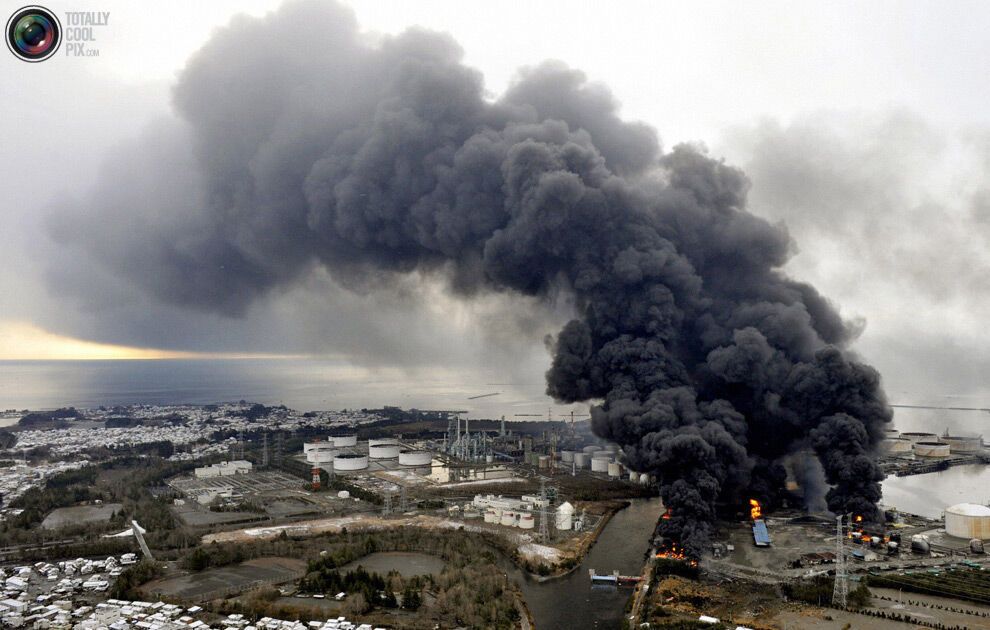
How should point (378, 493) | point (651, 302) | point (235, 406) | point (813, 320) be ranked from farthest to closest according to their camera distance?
1. point (235, 406)
2. point (378, 493)
3. point (813, 320)
4. point (651, 302)

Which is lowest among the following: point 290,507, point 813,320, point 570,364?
point 290,507

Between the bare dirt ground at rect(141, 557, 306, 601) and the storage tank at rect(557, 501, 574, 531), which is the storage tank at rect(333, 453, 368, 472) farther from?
the bare dirt ground at rect(141, 557, 306, 601)

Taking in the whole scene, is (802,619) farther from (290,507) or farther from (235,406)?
(235,406)

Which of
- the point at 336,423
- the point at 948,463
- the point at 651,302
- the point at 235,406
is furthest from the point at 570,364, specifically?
the point at 235,406

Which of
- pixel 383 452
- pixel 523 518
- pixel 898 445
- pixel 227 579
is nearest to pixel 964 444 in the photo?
pixel 898 445

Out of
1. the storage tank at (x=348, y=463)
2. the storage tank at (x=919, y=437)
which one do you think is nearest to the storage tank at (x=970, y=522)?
the storage tank at (x=919, y=437)

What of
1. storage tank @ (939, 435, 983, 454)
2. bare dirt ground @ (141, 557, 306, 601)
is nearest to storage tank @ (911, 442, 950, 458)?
storage tank @ (939, 435, 983, 454)

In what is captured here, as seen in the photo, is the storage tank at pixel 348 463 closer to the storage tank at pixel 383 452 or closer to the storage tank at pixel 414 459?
the storage tank at pixel 414 459
